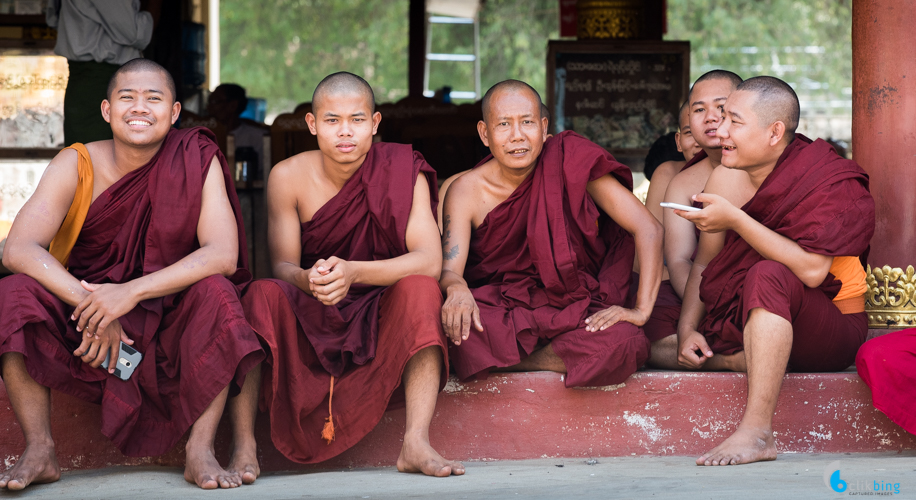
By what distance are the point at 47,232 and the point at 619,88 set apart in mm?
4530

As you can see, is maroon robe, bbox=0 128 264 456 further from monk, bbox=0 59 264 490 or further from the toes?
the toes

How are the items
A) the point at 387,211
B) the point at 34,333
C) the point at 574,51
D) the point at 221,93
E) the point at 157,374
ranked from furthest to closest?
the point at 221,93
the point at 574,51
the point at 387,211
the point at 157,374
the point at 34,333

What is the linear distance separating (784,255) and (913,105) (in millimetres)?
1096

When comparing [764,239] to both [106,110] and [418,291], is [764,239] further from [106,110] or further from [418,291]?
[106,110]

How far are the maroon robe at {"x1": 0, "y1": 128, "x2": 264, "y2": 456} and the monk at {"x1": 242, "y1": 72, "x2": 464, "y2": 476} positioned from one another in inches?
5.8

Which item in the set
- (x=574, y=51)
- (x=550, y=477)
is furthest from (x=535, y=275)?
(x=574, y=51)

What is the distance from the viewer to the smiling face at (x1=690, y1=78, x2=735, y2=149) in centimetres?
375

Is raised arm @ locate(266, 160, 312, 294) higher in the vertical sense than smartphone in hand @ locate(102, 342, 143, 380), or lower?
higher

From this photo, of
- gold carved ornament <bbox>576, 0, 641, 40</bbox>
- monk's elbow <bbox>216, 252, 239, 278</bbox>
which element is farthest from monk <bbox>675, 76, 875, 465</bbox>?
gold carved ornament <bbox>576, 0, 641, 40</bbox>

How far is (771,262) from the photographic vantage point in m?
2.96

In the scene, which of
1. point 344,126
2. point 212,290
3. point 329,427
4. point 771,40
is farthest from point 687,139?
point 771,40

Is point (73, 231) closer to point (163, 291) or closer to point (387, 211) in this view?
point (163, 291)

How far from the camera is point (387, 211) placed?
3258 mm

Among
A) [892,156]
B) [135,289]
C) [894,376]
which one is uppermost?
[892,156]
